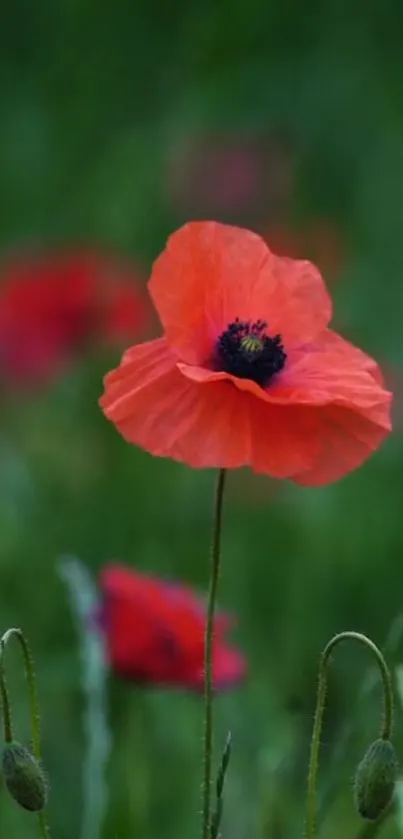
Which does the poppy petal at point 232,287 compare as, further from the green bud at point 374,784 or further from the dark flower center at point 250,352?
the green bud at point 374,784

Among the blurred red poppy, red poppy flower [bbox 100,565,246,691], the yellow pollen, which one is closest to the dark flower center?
the yellow pollen

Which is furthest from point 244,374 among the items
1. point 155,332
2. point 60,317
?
point 155,332

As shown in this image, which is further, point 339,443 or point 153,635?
point 153,635

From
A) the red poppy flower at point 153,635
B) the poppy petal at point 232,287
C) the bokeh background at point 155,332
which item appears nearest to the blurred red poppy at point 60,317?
the bokeh background at point 155,332

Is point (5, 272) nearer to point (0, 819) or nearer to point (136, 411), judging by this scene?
point (0, 819)

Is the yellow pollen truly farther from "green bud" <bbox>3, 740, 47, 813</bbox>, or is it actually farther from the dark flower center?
"green bud" <bbox>3, 740, 47, 813</bbox>

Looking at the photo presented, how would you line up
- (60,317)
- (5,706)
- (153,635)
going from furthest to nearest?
(60,317)
(153,635)
(5,706)

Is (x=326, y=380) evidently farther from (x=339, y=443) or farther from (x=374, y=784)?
(x=374, y=784)
